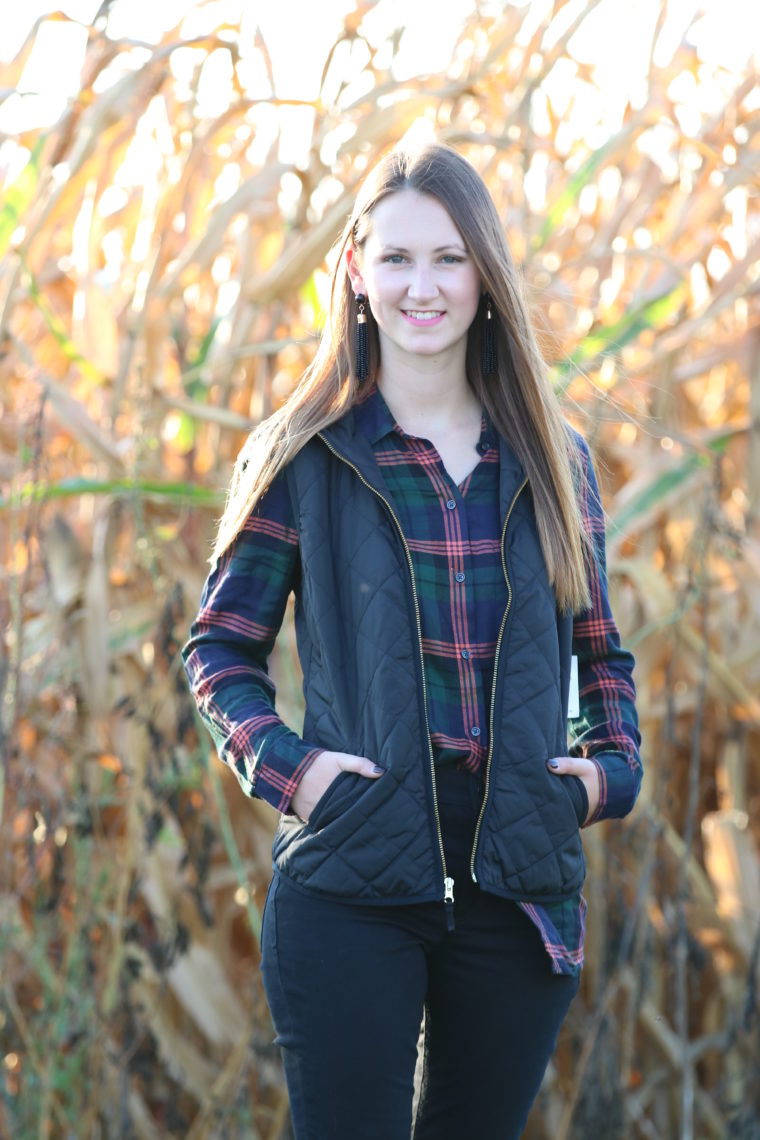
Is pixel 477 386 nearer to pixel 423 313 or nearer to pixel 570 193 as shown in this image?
pixel 423 313

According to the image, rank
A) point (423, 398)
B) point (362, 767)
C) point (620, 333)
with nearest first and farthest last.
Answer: point (362, 767), point (423, 398), point (620, 333)

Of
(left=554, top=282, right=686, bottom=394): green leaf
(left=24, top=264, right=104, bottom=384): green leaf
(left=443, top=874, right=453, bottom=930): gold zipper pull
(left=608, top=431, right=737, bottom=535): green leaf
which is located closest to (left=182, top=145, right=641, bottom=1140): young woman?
(left=443, top=874, right=453, bottom=930): gold zipper pull

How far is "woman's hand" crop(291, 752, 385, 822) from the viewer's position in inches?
60.7

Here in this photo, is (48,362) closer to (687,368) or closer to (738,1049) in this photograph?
(687,368)

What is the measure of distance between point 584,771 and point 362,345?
0.61 metres

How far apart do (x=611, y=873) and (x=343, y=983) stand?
3.57 feet

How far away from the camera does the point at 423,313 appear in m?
1.67

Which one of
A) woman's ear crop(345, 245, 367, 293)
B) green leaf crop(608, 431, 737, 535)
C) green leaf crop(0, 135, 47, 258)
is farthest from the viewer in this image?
green leaf crop(608, 431, 737, 535)

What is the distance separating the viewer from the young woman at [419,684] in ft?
5.09

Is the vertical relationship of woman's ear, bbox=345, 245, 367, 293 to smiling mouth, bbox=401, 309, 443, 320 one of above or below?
above

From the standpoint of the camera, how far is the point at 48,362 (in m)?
3.21

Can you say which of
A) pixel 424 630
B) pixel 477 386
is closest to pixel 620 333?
pixel 477 386

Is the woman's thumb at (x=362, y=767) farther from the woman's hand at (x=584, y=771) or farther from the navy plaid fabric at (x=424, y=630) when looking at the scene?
the woman's hand at (x=584, y=771)

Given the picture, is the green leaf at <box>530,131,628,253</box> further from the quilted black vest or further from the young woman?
the quilted black vest
